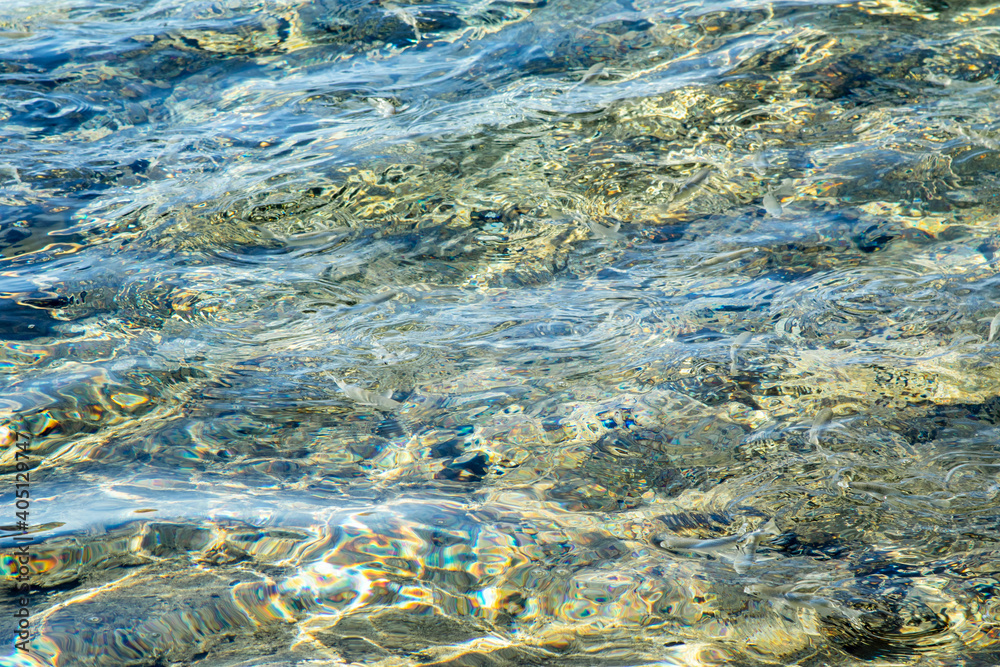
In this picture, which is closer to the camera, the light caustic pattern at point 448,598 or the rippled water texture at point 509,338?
the light caustic pattern at point 448,598

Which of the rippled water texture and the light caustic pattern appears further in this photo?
the rippled water texture

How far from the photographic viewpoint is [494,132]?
4.37 m

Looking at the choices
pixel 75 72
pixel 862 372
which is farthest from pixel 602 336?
pixel 75 72

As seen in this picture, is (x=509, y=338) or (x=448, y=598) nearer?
(x=448, y=598)

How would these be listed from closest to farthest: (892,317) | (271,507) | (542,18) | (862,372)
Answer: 1. (271,507)
2. (862,372)
3. (892,317)
4. (542,18)

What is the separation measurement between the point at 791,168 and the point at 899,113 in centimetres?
80

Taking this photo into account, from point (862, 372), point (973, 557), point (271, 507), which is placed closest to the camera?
point (973, 557)

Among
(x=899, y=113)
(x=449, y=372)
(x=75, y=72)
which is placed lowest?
(x=449, y=372)

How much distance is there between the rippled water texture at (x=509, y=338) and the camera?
198 centimetres

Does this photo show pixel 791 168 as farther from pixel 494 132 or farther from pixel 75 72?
pixel 75 72

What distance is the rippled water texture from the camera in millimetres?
1977

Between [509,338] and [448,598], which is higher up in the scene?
[509,338]

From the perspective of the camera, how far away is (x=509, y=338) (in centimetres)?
310

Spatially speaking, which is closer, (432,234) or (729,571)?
(729,571)
